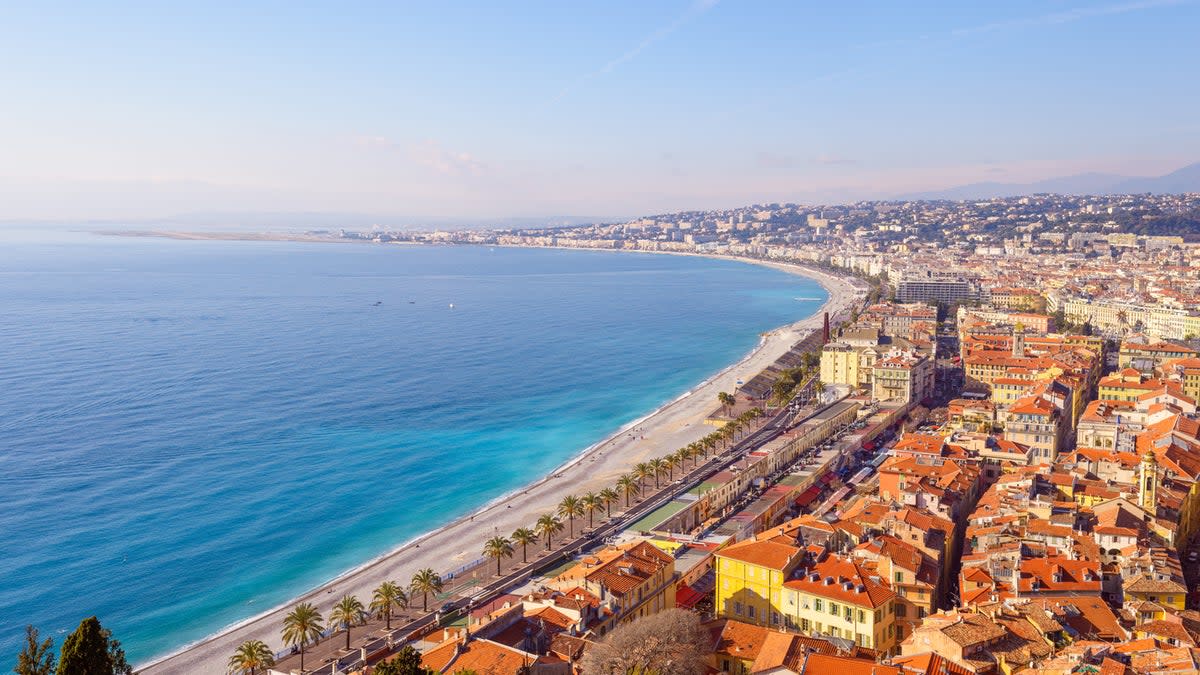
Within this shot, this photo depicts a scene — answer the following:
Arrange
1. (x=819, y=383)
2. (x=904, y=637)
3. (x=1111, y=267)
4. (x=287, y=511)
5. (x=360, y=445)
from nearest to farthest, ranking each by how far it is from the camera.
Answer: (x=904, y=637), (x=287, y=511), (x=360, y=445), (x=819, y=383), (x=1111, y=267)

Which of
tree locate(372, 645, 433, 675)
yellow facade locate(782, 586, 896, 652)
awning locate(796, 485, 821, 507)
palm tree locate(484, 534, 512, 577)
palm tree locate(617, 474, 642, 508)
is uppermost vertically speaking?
tree locate(372, 645, 433, 675)

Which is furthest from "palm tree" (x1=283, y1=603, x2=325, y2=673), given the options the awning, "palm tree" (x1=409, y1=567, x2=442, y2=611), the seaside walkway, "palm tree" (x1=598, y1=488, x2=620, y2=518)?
the awning

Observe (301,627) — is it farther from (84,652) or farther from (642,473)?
(642,473)

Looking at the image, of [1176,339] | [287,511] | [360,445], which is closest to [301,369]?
[360,445]

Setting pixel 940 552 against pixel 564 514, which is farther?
pixel 564 514

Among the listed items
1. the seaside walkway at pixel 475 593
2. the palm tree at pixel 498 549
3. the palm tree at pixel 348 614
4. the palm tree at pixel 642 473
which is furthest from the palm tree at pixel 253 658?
the palm tree at pixel 642 473

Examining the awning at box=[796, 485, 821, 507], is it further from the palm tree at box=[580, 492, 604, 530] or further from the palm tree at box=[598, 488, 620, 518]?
the palm tree at box=[580, 492, 604, 530]

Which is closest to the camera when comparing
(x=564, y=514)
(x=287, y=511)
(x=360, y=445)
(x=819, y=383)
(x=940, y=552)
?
(x=940, y=552)

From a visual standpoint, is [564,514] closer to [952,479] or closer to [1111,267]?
[952,479]
